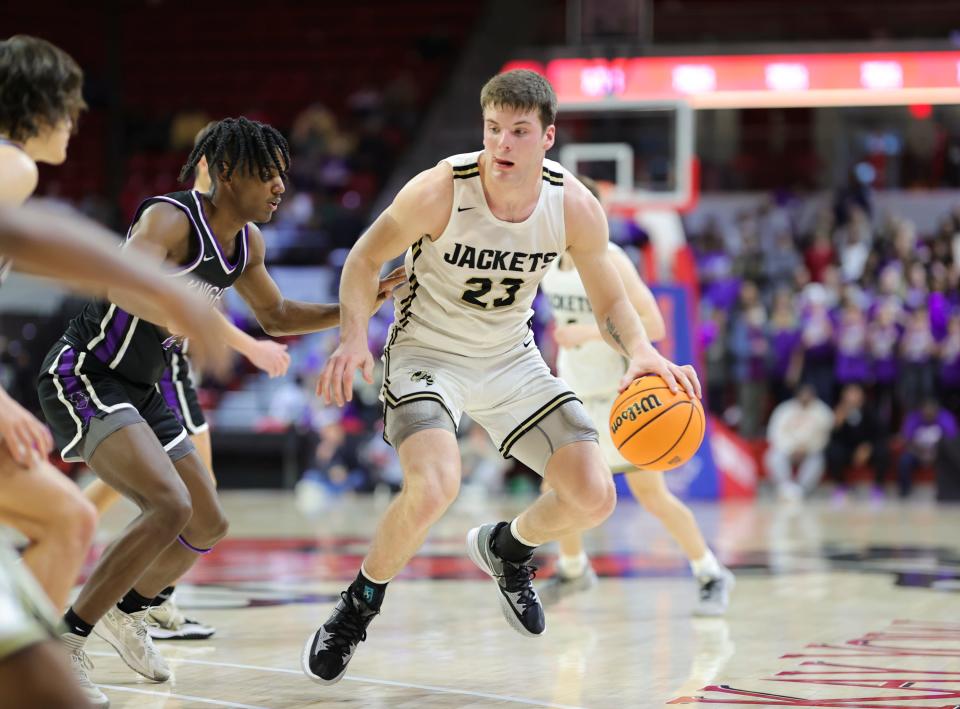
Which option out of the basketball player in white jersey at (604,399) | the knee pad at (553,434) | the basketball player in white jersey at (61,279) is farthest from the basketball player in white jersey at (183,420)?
the basketball player in white jersey at (61,279)

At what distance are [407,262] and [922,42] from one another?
1369 cm

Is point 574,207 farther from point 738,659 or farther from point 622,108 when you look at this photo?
point 622,108

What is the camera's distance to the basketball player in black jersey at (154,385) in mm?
4121

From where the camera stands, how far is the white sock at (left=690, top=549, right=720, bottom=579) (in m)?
6.18

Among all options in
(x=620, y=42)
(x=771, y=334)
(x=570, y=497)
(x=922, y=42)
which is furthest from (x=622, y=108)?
(x=570, y=497)

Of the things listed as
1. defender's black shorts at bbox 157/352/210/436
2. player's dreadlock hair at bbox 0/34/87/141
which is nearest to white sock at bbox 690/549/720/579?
defender's black shorts at bbox 157/352/210/436

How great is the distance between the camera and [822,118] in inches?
732

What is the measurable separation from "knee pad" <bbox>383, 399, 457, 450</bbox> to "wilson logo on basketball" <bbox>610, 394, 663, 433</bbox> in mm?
617

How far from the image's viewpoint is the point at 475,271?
4.52m

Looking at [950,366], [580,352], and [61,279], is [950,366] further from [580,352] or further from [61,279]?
[61,279]

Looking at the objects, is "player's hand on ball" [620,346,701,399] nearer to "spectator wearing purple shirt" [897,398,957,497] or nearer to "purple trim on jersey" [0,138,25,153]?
"purple trim on jersey" [0,138,25,153]

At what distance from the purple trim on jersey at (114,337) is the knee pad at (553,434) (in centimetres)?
143

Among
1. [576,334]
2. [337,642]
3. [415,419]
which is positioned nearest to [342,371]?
[415,419]

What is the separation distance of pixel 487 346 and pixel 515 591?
886 mm
